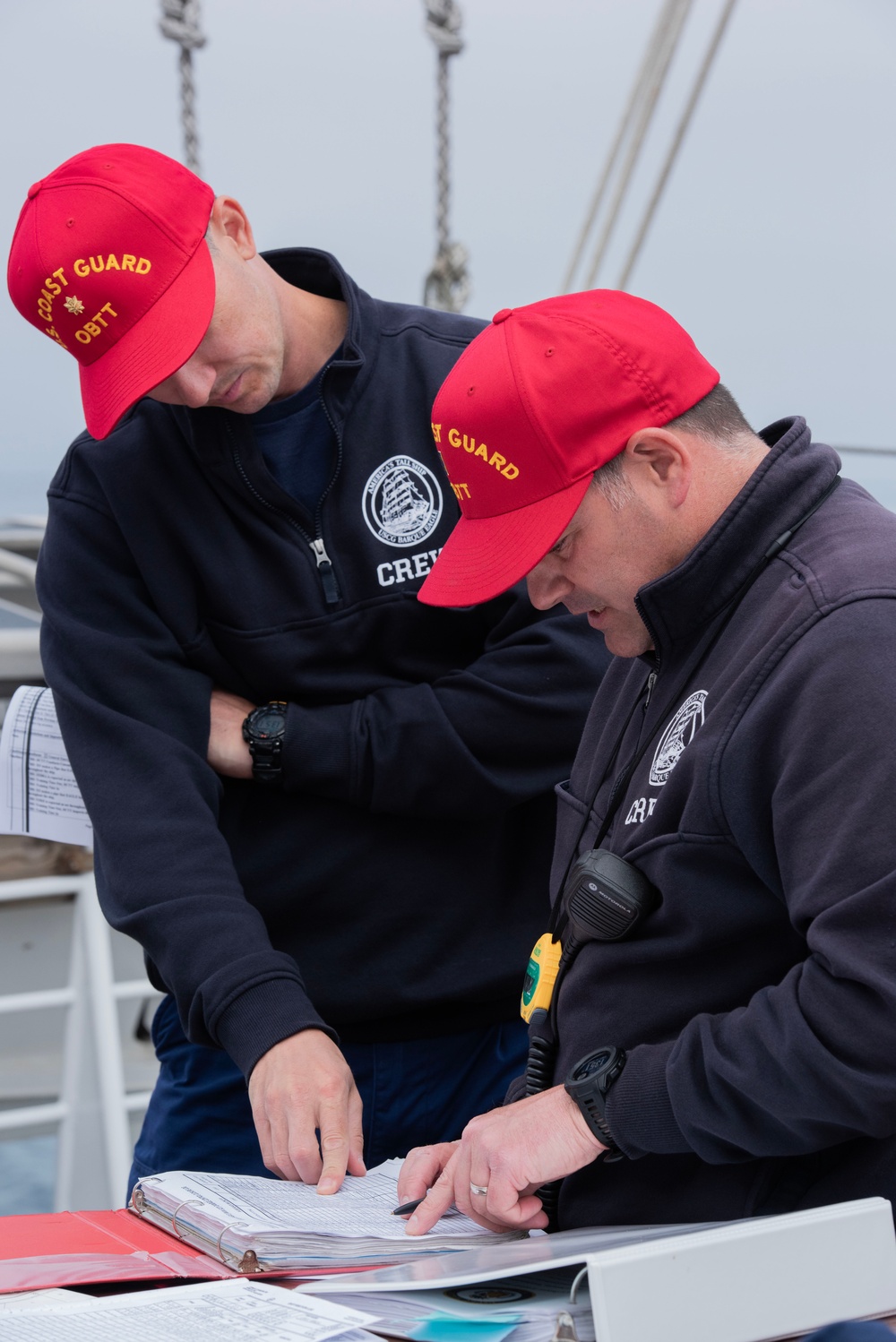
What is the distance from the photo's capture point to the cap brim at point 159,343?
4.22 feet

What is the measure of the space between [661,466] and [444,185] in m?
1.95

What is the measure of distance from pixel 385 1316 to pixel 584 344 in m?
0.71

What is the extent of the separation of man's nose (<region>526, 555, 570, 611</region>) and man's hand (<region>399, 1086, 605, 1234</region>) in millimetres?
402

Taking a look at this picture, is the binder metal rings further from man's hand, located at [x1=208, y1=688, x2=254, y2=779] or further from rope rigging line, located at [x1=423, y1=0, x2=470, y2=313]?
rope rigging line, located at [x1=423, y1=0, x2=470, y2=313]

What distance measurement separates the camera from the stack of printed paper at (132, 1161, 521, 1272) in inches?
37.8

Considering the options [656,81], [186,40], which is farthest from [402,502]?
[656,81]

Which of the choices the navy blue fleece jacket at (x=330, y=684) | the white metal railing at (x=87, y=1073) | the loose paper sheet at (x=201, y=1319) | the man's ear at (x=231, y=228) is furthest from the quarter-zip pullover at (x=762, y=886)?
the white metal railing at (x=87, y=1073)

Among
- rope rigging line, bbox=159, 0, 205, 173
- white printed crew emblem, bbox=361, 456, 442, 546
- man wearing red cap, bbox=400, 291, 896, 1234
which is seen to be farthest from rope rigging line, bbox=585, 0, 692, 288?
man wearing red cap, bbox=400, 291, 896, 1234

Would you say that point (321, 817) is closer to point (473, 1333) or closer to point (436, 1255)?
point (436, 1255)

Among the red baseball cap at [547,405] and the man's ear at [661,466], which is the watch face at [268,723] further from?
the man's ear at [661,466]

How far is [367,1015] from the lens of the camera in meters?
1.51

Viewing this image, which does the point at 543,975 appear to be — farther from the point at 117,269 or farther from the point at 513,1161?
the point at 117,269

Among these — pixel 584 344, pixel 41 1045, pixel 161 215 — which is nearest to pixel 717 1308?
pixel 584 344

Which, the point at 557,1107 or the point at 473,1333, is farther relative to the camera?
the point at 557,1107
